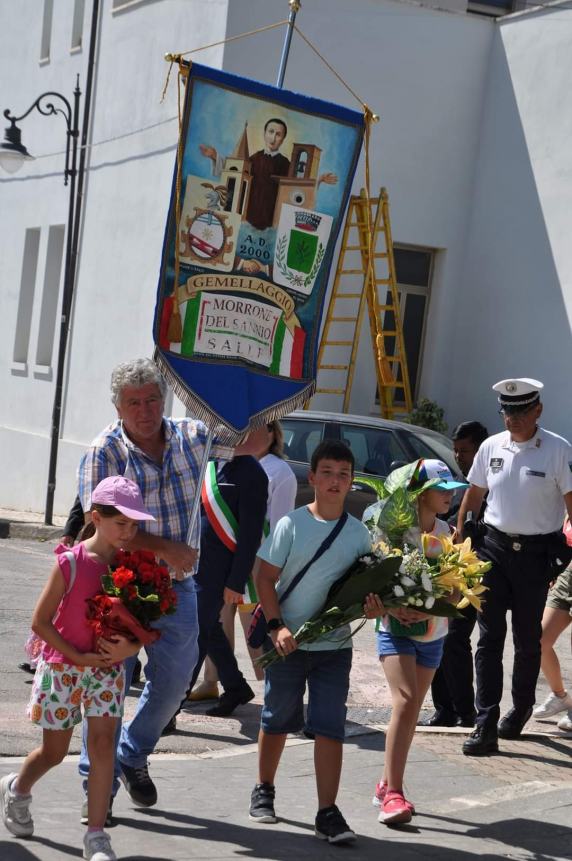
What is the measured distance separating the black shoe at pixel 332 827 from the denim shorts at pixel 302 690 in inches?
12.3

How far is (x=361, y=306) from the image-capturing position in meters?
17.6

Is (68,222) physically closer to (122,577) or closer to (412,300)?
(412,300)

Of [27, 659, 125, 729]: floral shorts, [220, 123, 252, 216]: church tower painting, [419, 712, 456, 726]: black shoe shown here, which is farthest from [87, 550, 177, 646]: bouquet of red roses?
[419, 712, 456, 726]: black shoe

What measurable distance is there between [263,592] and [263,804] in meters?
0.93

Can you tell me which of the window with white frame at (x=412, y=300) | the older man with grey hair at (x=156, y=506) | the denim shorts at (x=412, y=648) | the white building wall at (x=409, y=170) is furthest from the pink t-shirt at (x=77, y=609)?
the window with white frame at (x=412, y=300)

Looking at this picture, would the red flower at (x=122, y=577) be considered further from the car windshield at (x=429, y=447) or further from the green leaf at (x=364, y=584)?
the car windshield at (x=429, y=447)

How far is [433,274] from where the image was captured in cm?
1905

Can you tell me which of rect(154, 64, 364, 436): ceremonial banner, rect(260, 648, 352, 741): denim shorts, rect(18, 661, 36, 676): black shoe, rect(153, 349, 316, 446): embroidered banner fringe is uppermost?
rect(154, 64, 364, 436): ceremonial banner

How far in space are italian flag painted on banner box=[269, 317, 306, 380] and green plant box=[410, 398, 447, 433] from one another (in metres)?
10.3

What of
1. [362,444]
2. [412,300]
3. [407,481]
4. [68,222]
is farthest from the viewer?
[68,222]

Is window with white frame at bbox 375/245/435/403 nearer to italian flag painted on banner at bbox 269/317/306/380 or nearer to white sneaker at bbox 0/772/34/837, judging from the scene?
italian flag painted on banner at bbox 269/317/306/380

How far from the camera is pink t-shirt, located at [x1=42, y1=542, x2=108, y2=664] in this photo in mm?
4973

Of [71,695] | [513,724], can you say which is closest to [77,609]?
[71,695]

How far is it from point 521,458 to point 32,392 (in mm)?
15225
